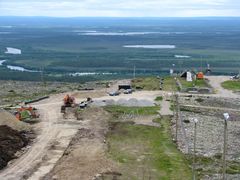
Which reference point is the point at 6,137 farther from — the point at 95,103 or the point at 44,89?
the point at 44,89

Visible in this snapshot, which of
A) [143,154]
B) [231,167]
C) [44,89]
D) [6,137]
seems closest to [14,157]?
[6,137]

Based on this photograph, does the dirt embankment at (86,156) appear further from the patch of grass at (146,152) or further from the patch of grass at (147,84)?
the patch of grass at (147,84)

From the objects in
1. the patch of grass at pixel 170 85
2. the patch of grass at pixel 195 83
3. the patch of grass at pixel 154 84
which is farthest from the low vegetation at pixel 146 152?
the patch of grass at pixel 195 83

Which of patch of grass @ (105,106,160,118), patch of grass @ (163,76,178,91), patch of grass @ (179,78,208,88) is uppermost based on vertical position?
patch of grass @ (179,78,208,88)

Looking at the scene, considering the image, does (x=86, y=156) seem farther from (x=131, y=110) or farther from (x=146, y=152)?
(x=131, y=110)

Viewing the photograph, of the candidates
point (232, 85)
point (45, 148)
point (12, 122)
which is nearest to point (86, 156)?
point (45, 148)

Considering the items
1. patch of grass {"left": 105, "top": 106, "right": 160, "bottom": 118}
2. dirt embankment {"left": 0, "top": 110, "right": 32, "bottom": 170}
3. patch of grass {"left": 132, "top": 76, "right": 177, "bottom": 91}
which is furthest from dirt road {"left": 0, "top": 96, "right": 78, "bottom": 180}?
patch of grass {"left": 132, "top": 76, "right": 177, "bottom": 91}

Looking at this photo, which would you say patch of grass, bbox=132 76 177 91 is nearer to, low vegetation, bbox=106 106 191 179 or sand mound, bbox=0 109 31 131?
low vegetation, bbox=106 106 191 179
